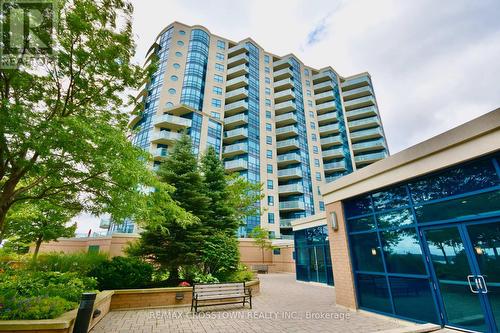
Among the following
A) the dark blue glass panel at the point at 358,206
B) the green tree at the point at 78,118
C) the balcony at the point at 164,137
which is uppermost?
the balcony at the point at 164,137

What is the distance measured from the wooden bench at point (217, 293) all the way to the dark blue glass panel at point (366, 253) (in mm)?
3844

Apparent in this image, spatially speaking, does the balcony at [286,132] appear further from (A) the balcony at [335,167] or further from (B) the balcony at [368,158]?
(B) the balcony at [368,158]

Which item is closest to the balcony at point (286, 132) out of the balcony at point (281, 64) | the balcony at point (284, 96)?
the balcony at point (284, 96)

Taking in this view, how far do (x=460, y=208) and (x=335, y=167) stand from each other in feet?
138

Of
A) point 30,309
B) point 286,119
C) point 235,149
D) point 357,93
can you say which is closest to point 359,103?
point 357,93

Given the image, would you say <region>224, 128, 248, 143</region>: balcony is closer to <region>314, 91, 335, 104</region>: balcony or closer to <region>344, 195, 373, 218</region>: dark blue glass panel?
<region>314, 91, 335, 104</region>: balcony

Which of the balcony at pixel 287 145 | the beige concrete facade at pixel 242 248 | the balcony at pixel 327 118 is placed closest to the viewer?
the beige concrete facade at pixel 242 248

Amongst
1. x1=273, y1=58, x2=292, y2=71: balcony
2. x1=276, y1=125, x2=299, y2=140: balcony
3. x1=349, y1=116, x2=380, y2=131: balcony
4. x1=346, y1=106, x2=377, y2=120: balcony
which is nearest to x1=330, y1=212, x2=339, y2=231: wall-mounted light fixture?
x1=276, y1=125, x2=299, y2=140: balcony

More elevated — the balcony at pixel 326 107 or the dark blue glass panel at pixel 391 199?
the balcony at pixel 326 107

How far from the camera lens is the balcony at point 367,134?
48.6m

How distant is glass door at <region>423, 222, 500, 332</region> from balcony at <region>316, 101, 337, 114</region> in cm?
5036

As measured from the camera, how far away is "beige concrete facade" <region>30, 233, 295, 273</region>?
23578 millimetres

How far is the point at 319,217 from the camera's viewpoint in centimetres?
1452

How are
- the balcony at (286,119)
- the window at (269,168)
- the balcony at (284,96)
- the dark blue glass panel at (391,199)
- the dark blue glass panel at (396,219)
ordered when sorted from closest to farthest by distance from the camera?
the dark blue glass panel at (396,219), the dark blue glass panel at (391,199), the window at (269,168), the balcony at (286,119), the balcony at (284,96)
